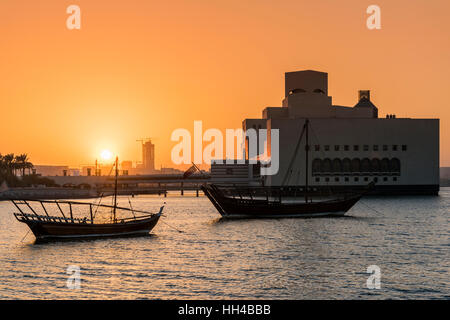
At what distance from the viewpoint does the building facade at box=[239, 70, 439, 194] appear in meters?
149

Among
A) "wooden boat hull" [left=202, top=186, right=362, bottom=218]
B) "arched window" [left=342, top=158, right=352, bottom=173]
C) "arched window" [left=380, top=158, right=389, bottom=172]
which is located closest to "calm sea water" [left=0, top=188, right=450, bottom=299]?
"wooden boat hull" [left=202, top=186, right=362, bottom=218]

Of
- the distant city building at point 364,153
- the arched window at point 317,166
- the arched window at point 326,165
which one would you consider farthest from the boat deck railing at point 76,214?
the arched window at point 326,165

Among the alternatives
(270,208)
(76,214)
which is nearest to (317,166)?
(76,214)

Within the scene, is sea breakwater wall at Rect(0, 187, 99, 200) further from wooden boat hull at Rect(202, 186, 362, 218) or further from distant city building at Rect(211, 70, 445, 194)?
wooden boat hull at Rect(202, 186, 362, 218)

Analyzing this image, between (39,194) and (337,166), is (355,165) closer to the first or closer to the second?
(337,166)

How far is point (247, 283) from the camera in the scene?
29.5 m

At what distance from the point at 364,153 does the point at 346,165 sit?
5.72 m

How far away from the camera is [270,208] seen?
257 ft

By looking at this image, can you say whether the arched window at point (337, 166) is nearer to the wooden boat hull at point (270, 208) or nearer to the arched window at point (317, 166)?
the arched window at point (317, 166)

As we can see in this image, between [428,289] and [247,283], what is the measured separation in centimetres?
901
